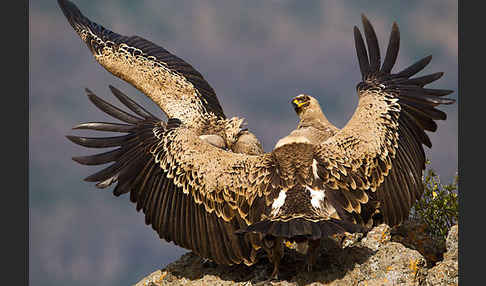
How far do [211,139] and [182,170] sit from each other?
1.75 meters

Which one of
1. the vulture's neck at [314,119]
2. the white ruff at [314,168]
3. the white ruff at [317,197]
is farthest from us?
the vulture's neck at [314,119]

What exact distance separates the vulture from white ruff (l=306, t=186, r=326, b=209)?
0.05 ft

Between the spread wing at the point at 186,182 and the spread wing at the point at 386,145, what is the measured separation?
1.01 m

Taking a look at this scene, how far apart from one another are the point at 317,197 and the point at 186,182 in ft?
6.15

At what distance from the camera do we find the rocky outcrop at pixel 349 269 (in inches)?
291

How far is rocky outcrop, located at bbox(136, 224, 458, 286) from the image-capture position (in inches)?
291

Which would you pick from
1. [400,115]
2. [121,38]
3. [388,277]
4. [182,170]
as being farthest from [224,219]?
A: [121,38]

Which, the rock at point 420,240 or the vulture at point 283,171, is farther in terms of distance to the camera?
the rock at point 420,240

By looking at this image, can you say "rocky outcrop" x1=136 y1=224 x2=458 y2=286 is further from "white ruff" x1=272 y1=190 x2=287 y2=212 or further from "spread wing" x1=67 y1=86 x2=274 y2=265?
"white ruff" x1=272 y1=190 x2=287 y2=212

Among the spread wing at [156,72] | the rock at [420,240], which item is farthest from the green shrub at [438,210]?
the spread wing at [156,72]

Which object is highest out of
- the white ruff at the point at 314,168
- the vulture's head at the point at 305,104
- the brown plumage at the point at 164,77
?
the brown plumage at the point at 164,77

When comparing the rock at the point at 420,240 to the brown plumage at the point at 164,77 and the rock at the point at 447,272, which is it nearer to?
the rock at the point at 447,272

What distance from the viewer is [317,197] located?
7.55m

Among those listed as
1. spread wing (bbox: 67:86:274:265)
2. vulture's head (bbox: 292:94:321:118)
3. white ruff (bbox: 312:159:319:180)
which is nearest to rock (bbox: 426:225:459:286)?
white ruff (bbox: 312:159:319:180)
